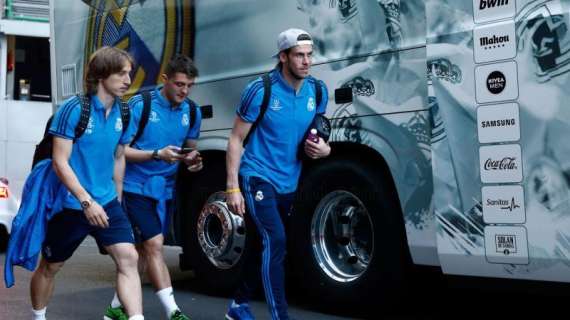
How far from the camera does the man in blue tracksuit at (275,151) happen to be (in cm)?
645

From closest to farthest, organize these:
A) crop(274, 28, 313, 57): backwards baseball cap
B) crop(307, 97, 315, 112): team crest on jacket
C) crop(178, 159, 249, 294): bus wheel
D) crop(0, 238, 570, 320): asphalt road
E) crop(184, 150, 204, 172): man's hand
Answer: crop(274, 28, 313, 57): backwards baseball cap < crop(307, 97, 315, 112): team crest on jacket < crop(184, 150, 204, 172): man's hand < crop(0, 238, 570, 320): asphalt road < crop(178, 159, 249, 294): bus wheel

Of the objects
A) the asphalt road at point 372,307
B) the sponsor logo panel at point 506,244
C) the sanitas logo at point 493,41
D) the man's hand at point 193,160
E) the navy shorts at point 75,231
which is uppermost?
the sanitas logo at point 493,41

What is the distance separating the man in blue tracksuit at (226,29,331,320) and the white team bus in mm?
649

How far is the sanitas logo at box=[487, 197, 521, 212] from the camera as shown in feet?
19.9

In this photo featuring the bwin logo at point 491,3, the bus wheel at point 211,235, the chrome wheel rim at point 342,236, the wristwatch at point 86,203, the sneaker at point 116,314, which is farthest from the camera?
the bus wheel at point 211,235

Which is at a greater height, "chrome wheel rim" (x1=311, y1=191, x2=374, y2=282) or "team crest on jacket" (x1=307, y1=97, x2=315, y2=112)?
"team crest on jacket" (x1=307, y1=97, x2=315, y2=112)

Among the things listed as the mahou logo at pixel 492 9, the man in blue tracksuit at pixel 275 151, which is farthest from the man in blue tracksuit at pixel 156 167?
the mahou logo at pixel 492 9

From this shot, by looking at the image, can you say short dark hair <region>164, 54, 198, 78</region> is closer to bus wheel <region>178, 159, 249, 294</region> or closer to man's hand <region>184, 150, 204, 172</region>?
man's hand <region>184, 150, 204, 172</region>

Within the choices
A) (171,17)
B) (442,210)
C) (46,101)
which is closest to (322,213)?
(442,210)

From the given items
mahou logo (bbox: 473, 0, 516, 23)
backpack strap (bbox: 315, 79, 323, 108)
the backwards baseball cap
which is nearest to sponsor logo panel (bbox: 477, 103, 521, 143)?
mahou logo (bbox: 473, 0, 516, 23)

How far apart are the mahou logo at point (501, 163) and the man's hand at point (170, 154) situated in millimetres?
1918

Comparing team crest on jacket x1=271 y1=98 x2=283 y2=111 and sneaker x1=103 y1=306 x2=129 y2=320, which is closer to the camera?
team crest on jacket x1=271 y1=98 x2=283 y2=111

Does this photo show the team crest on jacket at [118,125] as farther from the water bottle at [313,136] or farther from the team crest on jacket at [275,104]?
the water bottle at [313,136]

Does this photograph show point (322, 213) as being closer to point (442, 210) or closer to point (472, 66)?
point (442, 210)
